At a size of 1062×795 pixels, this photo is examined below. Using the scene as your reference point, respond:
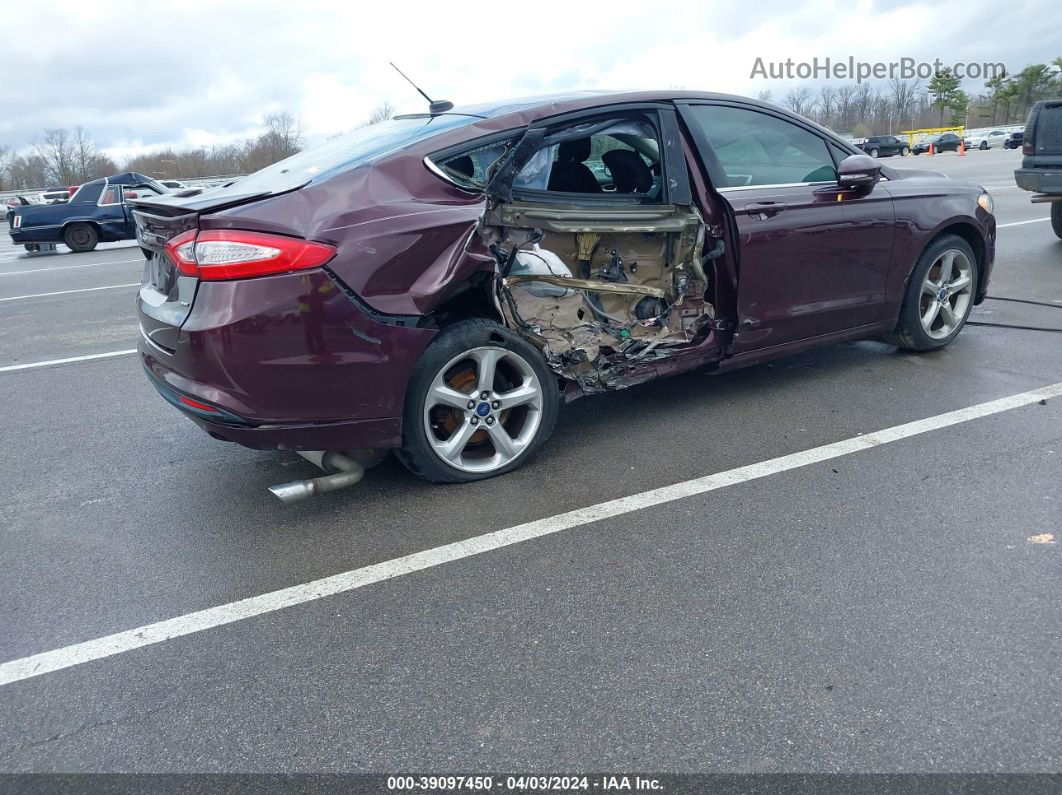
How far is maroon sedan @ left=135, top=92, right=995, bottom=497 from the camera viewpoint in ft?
11.1

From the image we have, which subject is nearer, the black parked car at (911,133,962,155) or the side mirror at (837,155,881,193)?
the side mirror at (837,155,881,193)

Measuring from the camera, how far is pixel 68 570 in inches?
132

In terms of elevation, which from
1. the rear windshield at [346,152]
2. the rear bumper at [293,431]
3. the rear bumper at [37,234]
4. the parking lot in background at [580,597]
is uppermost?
the rear windshield at [346,152]

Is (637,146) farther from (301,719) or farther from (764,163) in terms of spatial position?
(301,719)

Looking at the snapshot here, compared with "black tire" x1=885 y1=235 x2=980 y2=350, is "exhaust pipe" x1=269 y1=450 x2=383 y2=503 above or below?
below

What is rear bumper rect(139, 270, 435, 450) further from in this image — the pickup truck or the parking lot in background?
the pickup truck

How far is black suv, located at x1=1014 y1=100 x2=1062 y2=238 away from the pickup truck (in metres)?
15.3

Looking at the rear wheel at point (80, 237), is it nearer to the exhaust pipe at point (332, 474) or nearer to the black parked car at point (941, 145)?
the exhaust pipe at point (332, 474)

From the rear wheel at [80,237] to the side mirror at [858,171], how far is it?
17.0 meters

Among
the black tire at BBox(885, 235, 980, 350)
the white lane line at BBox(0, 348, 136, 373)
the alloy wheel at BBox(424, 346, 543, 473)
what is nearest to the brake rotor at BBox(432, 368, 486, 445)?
the alloy wheel at BBox(424, 346, 543, 473)

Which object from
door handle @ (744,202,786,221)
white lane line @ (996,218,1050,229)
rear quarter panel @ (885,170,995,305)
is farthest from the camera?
white lane line @ (996,218,1050,229)

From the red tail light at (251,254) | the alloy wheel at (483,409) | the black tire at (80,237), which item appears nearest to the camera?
the red tail light at (251,254)

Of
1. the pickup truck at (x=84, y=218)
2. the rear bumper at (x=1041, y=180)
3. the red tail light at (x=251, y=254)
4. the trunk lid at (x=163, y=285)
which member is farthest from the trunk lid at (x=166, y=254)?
the pickup truck at (x=84, y=218)

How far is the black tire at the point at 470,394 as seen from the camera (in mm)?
3697
